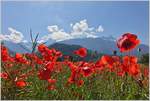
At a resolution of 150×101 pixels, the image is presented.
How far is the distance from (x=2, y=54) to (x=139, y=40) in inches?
54.6

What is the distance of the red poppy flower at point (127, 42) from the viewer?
2652 millimetres

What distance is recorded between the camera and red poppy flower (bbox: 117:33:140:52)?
265 centimetres

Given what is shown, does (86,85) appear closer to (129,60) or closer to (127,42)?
(129,60)

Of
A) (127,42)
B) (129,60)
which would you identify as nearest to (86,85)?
(129,60)

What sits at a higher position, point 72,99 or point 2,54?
point 2,54

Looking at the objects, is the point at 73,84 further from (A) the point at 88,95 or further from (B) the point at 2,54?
(B) the point at 2,54

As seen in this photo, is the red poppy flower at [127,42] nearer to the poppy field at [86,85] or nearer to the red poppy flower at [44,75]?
the poppy field at [86,85]

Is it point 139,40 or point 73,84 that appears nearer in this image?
point 139,40

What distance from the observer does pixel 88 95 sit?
296 cm

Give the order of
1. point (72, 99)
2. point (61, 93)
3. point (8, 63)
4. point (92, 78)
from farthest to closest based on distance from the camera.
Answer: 1. point (8, 63)
2. point (92, 78)
3. point (61, 93)
4. point (72, 99)

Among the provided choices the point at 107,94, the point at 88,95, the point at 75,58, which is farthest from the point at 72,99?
the point at 75,58

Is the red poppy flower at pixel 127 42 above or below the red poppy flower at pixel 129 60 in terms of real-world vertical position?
above

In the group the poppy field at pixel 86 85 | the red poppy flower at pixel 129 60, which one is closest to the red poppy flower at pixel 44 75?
the poppy field at pixel 86 85

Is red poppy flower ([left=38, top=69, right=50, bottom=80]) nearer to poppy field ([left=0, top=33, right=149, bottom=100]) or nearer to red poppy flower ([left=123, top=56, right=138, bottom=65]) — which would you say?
poppy field ([left=0, top=33, right=149, bottom=100])
